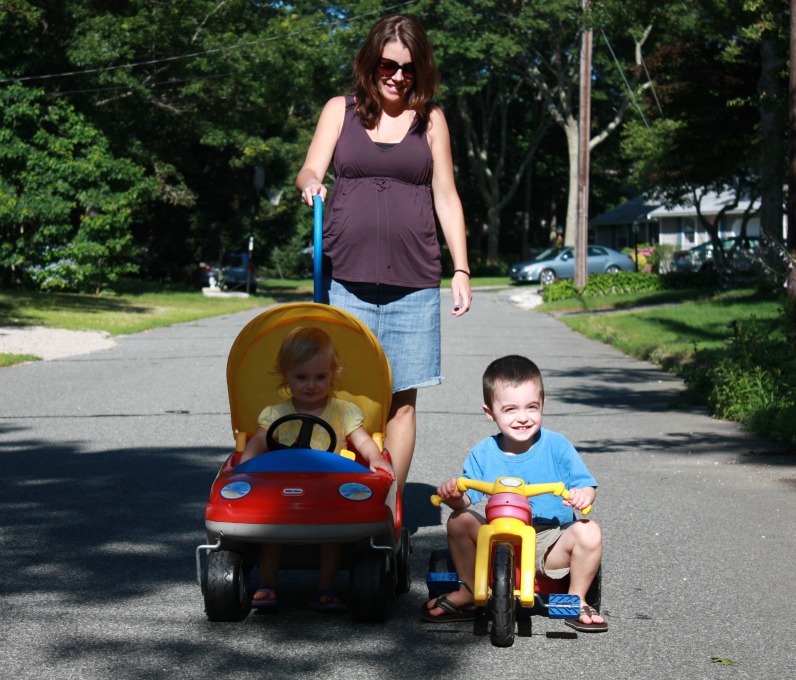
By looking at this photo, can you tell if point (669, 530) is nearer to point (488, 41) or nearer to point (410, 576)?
point (410, 576)

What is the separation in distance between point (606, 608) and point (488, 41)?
4026 cm

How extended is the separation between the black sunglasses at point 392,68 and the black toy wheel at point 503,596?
200 cm

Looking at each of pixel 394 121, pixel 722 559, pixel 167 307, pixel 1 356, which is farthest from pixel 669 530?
pixel 167 307

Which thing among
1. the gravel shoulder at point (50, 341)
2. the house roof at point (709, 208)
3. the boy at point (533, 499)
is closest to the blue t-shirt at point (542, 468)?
the boy at point (533, 499)

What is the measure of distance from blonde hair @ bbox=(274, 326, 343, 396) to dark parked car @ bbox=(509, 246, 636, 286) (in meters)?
39.3

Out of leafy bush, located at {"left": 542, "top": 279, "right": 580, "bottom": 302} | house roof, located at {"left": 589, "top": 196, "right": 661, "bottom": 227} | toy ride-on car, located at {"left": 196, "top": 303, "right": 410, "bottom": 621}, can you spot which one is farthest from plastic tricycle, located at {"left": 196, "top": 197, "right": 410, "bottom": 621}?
house roof, located at {"left": 589, "top": 196, "right": 661, "bottom": 227}

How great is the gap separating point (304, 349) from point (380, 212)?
722 millimetres

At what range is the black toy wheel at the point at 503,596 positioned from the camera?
3.86m

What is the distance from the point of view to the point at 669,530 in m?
5.93

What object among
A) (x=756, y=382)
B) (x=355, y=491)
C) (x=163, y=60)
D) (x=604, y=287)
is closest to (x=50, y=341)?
(x=756, y=382)

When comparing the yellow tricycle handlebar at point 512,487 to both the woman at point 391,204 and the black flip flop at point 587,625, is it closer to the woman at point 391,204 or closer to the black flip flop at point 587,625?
the black flip flop at point 587,625

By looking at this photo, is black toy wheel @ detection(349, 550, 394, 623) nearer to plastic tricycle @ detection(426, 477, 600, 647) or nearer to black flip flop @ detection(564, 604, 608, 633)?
plastic tricycle @ detection(426, 477, 600, 647)

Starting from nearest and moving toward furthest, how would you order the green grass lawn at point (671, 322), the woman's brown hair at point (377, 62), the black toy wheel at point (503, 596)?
the black toy wheel at point (503, 596) < the woman's brown hair at point (377, 62) < the green grass lawn at point (671, 322)

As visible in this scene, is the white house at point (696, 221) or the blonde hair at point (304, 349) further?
the white house at point (696, 221)
